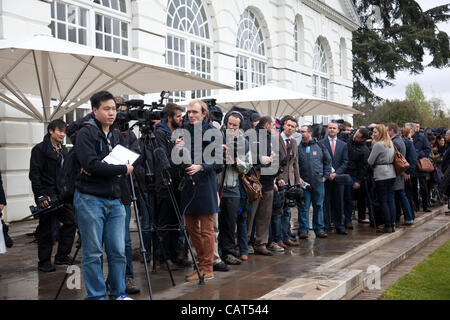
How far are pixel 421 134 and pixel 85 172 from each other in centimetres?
1047

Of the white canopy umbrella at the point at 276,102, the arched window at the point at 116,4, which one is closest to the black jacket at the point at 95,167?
the white canopy umbrella at the point at 276,102

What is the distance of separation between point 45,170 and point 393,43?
99.3 ft

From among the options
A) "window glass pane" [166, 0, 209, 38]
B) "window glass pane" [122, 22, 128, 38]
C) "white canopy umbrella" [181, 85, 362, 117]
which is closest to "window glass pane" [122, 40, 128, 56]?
"window glass pane" [122, 22, 128, 38]

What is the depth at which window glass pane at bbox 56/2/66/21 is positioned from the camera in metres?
11.7

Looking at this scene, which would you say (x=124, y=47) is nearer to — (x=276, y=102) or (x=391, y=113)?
(x=276, y=102)

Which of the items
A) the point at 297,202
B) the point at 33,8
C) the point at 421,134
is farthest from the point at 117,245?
the point at 421,134

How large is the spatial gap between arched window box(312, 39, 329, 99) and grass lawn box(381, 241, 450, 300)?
17602 millimetres

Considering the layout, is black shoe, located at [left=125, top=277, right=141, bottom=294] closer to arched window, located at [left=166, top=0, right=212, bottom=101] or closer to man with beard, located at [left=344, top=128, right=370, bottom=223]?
man with beard, located at [left=344, top=128, right=370, bottom=223]

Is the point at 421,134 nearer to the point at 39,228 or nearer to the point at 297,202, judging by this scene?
the point at 297,202

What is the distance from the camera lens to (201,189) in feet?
19.7

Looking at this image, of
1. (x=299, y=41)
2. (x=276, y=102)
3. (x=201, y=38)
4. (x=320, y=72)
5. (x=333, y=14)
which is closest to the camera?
(x=276, y=102)

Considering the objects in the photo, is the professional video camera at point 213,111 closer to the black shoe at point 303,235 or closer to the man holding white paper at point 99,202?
the man holding white paper at point 99,202

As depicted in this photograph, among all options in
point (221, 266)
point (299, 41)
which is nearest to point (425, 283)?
point (221, 266)

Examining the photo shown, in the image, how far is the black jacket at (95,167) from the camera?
460 centimetres
